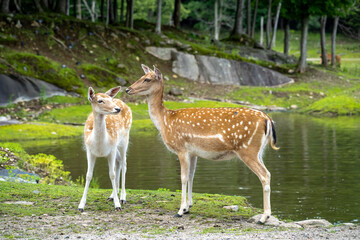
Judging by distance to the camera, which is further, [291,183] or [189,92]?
[189,92]

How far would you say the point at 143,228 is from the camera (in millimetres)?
9461

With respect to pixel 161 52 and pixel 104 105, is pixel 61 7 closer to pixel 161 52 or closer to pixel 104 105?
pixel 161 52

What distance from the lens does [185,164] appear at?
424 inches

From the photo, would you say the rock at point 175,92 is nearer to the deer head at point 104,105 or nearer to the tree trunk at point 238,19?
the tree trunk at point 238,19

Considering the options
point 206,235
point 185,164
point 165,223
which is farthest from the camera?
point 185,164

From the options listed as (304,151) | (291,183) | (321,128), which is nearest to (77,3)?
(321,128)

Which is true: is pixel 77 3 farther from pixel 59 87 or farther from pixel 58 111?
pixel 58 111

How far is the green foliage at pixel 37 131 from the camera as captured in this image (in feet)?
84.0

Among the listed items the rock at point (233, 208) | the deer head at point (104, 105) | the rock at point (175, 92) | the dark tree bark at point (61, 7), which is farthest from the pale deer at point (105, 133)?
the dark tree bark at point (61, 7)

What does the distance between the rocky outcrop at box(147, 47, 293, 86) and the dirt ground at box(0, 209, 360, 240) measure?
3104 centimetres

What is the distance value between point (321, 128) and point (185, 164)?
1935 centimetres

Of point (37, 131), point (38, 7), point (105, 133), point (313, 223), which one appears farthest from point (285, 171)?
point (38, 7)

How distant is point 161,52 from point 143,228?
3305cm

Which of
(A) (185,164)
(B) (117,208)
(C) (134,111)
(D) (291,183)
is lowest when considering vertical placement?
(C) (134,111)
